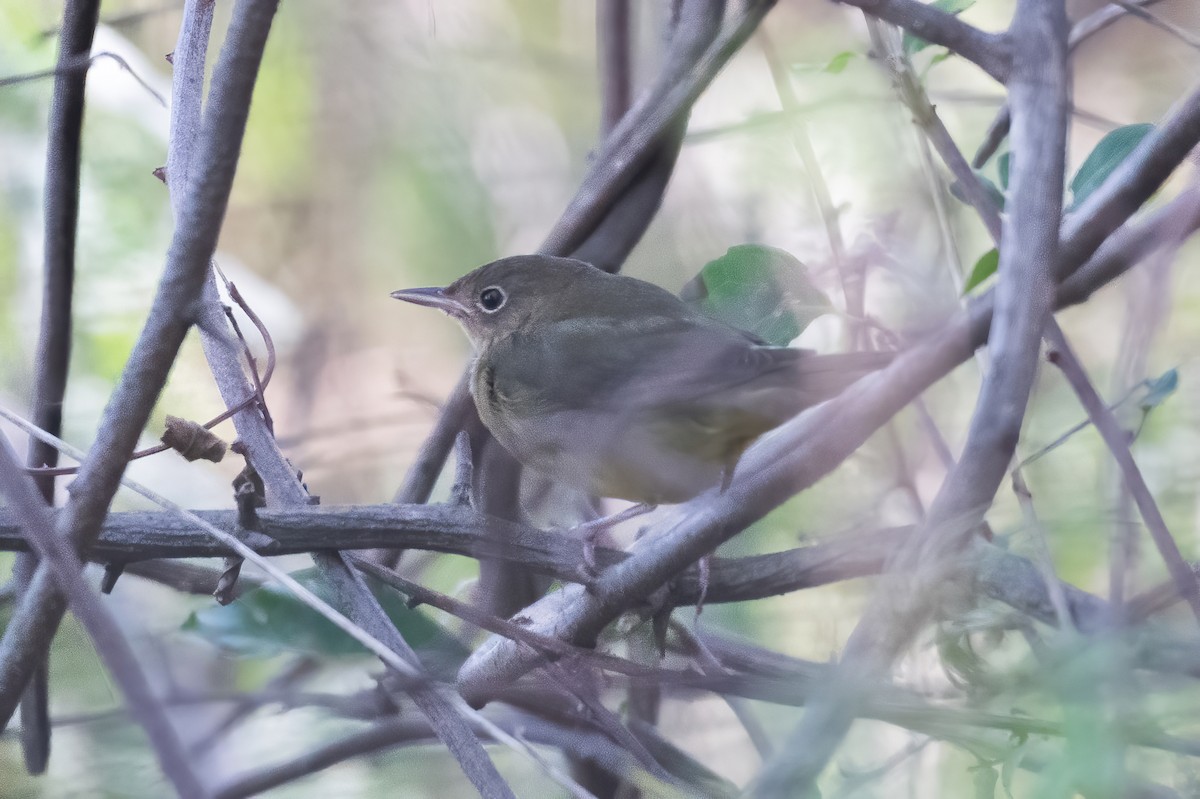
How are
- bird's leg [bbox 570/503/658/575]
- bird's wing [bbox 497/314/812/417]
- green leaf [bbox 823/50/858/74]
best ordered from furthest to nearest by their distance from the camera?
bird's wing [bbox 497/314/812/417] < green leaf [bbox 823/50/858/74] < bird's leg [bbox 570/503/658/575]

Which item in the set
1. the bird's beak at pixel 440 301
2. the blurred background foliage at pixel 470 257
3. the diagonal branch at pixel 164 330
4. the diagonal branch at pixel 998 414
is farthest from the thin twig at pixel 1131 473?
the bird's beak at pixel 440 301

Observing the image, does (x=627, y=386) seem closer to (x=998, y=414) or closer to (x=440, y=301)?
(x=440, y=301)

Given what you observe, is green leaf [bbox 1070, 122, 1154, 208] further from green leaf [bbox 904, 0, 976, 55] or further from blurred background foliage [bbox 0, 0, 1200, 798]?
green leaf [bbox 904, 0, 976, 55]

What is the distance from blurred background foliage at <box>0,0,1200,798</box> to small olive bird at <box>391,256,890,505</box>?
20cm

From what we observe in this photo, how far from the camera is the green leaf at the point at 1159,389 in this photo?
1646 millimetres

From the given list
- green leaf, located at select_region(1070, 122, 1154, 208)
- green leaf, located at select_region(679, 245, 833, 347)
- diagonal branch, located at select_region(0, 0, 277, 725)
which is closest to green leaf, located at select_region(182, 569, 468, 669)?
diagonal branch, located at select_region(0, 0, 277, 725)

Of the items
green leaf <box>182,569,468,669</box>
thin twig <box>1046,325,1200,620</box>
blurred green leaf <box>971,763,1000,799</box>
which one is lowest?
blurred green leaf <box>971,763,1000,799</box>

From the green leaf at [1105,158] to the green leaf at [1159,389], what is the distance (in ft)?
1.23

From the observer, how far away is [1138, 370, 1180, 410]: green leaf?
1.65 meters

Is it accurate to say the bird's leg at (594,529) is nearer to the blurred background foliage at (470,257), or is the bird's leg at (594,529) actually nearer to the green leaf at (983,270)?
the blurred background foliage at (470,257)

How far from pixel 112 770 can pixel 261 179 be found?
3.93 meters

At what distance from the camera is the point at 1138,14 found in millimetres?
1631

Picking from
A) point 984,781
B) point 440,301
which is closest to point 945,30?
point 984,781

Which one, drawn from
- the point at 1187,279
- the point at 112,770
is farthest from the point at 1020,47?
the point at 1187,279
